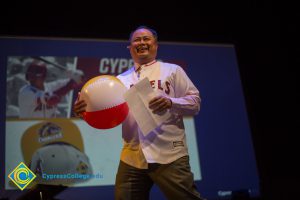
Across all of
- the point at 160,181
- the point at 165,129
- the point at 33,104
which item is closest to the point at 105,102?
the point at 165,129

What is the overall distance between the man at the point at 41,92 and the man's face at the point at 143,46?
4.38 ft

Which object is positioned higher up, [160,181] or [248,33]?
[248,33]

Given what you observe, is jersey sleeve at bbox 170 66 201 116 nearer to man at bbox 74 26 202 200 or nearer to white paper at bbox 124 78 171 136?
man at bbox 74 26 202 200

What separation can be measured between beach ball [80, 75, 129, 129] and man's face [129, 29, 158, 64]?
9.6 inches

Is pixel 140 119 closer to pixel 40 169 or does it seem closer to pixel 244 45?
pixel 40 169

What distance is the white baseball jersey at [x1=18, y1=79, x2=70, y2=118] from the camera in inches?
105

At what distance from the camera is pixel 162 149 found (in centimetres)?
140

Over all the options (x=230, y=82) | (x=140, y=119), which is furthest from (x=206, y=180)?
(x=140, y=119)

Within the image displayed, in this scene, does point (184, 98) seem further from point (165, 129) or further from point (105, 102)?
point (105, 102)

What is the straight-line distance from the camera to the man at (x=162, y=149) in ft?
4.36

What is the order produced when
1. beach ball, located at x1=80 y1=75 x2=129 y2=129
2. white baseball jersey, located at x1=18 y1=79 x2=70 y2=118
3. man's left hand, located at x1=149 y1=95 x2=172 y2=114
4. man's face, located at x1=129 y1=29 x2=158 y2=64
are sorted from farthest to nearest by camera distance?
white baseball jersey, located at x1=18 y1=79 x2=70 y2=118, man's face, located at x1=129 y1=29 x2=158 y2=64, beach ball, located at x1=80 y1=75 x2=129 y2=129, man's left hand, located at x1=149 y1=95 x2=172 y2=114

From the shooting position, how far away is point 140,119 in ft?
4.46

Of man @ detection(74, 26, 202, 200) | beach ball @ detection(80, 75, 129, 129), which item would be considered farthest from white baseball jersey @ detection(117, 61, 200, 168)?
beach ball @ detection(80, 75, 129, 129)

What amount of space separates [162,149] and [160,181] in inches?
5.7
